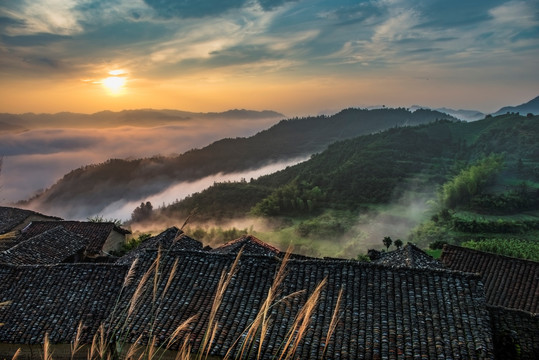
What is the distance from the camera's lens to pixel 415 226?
5725 centimetres

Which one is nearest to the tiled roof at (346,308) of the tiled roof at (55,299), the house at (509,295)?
the house at (509,295)

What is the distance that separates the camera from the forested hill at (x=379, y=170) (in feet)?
231

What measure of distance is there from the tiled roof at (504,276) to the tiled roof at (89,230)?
65.2 ft

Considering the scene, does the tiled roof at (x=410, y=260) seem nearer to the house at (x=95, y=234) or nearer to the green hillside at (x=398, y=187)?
the house at (x=95, y=234)

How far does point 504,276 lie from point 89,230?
2386 centimetres

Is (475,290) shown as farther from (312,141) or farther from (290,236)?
(312,141)

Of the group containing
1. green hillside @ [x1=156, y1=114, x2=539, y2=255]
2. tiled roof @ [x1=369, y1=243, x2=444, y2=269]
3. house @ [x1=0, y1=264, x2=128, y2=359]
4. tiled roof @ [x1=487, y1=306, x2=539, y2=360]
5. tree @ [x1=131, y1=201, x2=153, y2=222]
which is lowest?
tree @ [x1=131, y1=201, x2=153, y2=222]

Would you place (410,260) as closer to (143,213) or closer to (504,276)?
(504,276)

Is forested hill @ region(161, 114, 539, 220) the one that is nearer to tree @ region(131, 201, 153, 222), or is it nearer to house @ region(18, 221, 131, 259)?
tree @ region(131, 201, 153, 222)

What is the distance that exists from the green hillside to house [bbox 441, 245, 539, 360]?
30457 mm

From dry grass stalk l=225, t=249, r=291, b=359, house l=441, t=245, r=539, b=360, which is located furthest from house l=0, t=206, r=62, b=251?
dry grass stalk l=225, t=249, r=291, b=359

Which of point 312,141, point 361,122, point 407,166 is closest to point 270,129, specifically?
point 312,141

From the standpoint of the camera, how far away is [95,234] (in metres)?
29.1

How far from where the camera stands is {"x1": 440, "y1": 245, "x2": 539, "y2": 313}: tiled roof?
1733cm
